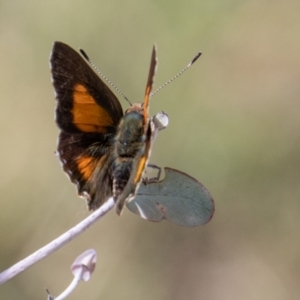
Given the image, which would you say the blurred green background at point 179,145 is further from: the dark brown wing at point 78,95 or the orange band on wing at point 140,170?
the orange band on wing at point 140,170

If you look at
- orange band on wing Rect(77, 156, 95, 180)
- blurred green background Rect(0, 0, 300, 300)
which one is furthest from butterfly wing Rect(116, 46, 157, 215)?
blurred green background Rect(0, 0, 300, 300)

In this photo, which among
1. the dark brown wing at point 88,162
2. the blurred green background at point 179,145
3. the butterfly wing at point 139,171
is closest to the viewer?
the butterfly wing at point 139,171

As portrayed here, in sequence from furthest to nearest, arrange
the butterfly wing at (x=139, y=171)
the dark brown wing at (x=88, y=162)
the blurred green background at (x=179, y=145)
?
the blurred green background at (x=179, y=145) → the dark brown wing at (x=88, y=162) → the butterfly wing at (x=139, y=171)

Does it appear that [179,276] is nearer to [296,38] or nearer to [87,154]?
[87,154]

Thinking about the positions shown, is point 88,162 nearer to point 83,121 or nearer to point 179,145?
point 83,121

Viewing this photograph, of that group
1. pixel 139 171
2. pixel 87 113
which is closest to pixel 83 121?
pixel 87 113

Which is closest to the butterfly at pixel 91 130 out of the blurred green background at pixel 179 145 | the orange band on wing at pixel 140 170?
the orange band on wing at pixel 140 170

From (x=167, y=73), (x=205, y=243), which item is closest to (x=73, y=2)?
(x=167, y=73)
